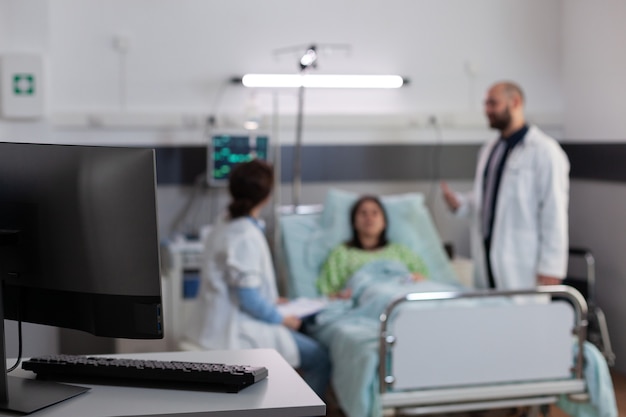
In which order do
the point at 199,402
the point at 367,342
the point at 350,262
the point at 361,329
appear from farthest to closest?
the point at 350,262 < the point at 361,329 < the point at 367,342 < the point at 199,402

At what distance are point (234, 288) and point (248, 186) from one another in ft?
1.47

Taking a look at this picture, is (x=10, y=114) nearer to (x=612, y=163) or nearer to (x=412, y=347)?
(x=412, y=347)

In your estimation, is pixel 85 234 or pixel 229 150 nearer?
pixel 85 234

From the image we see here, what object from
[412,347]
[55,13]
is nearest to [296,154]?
[55,13]

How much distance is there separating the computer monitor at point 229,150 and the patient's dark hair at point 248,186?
4.22ft

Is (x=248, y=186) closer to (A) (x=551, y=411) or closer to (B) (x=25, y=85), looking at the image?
(B) (x=25, y=85)

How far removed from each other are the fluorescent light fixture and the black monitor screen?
12.0 ft

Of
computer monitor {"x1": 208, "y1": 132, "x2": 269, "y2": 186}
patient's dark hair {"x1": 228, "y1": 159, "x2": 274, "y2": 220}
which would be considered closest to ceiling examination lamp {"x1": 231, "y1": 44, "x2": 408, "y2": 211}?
computer monitor {"x1": 208, "y1": 132, "x2": 269, "y2": 186}

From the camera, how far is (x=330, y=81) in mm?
5809

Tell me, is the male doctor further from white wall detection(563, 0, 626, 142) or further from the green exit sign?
the green exit sign

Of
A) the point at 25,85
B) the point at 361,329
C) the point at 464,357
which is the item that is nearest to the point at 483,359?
the point at 464,357

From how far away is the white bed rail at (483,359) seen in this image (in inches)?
151

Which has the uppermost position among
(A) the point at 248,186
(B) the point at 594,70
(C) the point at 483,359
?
(B) the point at 594,70

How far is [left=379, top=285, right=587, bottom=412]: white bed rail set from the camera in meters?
3.84
